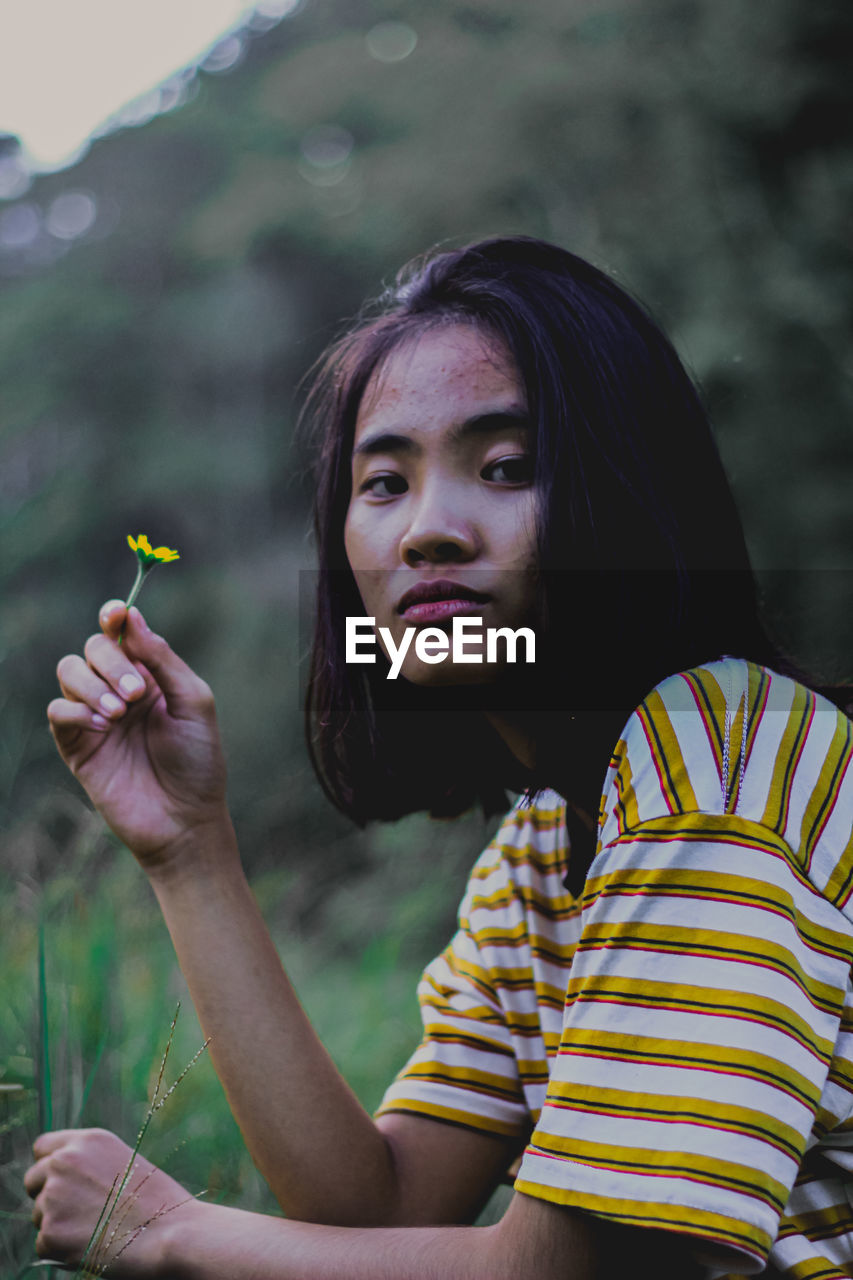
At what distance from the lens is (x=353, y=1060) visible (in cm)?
Result: 268

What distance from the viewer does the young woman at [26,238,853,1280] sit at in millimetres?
891

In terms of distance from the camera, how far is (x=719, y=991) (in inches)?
34.6

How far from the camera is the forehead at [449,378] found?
121cm

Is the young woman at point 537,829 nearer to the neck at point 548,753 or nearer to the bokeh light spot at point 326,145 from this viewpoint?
the neck at point 548,753

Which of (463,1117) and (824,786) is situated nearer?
(824,786)

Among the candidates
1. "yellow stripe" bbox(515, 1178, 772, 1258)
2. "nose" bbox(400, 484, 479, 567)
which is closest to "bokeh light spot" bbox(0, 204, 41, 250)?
"nose" bbox(400, 484, 479, 567)

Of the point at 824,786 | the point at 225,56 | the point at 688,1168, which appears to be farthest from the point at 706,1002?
the point at 225,56

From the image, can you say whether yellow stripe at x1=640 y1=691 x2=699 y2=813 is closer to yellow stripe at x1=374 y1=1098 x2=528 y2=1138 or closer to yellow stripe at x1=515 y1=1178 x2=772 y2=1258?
yellow stripe at x1=515 y1=1178 x2=772 y2=1258

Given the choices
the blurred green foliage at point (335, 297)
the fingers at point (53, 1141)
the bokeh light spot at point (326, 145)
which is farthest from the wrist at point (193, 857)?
the bokeh light spot at point (326, 145)

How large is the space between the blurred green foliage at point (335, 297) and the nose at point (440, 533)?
5.10 feet

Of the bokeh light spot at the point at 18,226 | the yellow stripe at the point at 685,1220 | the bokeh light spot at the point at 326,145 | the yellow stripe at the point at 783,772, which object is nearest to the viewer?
Result: the yellow stripe at the point at 685,1220


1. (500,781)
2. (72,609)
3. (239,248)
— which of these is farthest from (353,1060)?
(239,248)

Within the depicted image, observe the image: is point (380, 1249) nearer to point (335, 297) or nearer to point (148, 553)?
point (148, 553)

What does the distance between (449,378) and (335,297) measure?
14.6 ft
